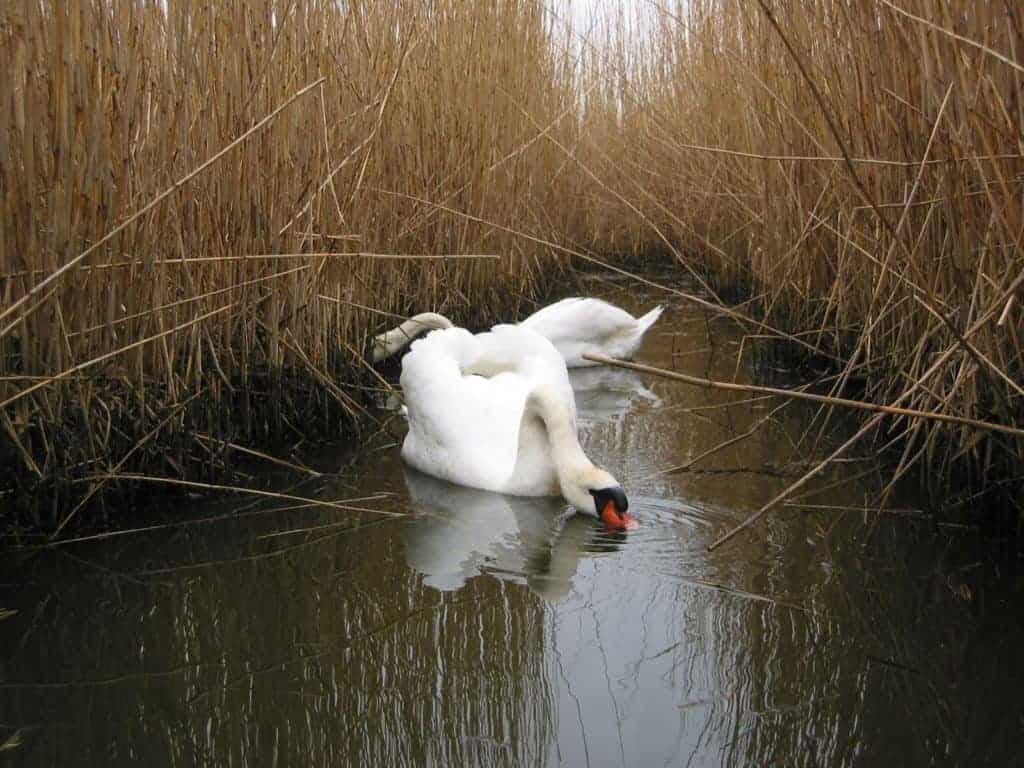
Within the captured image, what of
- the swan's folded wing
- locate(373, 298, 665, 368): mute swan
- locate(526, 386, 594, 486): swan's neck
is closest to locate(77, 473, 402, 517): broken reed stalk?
the swan's folded wing

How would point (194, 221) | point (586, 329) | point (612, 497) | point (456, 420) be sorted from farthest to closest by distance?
point (586, 329)
point (456, 420)
point (194, 221)
point (612, 497)

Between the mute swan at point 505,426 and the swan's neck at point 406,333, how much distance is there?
0.73 meters

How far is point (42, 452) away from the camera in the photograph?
125 inches

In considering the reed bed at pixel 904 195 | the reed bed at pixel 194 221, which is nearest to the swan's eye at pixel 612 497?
the reed bed at pixel 904 195

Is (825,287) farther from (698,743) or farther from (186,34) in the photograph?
(698,743)

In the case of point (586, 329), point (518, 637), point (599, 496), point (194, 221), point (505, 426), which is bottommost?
point (518, 637)

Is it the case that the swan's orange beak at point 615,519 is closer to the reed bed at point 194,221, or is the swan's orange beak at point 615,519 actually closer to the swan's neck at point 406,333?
the reed bed at point 194,221

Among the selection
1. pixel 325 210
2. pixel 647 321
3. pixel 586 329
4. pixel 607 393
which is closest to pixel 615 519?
pixel 325 210

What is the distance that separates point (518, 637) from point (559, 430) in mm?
1238

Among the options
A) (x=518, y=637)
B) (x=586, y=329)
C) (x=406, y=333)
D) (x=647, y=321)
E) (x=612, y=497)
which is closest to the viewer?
(x=518, y=637)

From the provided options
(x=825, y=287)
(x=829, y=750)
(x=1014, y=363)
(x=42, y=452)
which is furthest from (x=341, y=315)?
(x=829, y=750)

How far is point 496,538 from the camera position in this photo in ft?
11.6

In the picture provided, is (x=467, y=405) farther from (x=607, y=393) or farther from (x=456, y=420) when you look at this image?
(x=607, y=393)

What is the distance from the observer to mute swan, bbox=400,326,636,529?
3719mm
